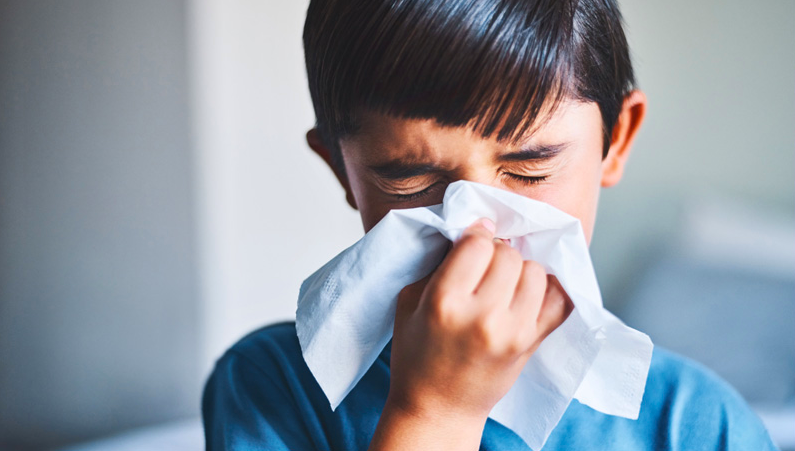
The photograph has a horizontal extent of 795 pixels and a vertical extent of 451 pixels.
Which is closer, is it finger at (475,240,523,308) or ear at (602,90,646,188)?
finger at (475,240,523,308)

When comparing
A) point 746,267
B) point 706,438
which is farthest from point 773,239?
point 706,438

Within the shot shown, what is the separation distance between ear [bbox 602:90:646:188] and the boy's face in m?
0.08

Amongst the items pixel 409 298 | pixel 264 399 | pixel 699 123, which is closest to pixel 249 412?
pixel 264 399

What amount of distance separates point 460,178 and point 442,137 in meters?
0.04

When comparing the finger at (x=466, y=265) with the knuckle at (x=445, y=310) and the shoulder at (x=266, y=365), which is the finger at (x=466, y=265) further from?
the shoulder at (x=266, y=365)

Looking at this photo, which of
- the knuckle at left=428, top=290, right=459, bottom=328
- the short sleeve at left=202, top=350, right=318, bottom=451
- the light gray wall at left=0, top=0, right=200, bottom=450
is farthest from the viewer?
the light gray wall at left=0, top=0, right=200, bottom=450

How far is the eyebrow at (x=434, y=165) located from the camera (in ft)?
1.72

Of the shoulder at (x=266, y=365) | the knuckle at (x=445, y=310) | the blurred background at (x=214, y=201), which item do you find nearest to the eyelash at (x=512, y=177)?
the knuckle at (x=445, y=310)

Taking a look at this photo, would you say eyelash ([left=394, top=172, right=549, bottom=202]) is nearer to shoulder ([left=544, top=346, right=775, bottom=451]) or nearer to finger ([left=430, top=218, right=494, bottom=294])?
finger ([left=430, top=218, right=494, bottom=294])

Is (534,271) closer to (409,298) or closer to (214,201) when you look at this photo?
(409,298)

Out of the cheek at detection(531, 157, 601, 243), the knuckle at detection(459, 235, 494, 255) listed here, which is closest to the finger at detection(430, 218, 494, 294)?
the knuckle at detection(459, 235, 494, 255)

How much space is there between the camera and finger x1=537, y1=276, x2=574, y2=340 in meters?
0.50

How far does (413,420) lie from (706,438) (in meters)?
0.35

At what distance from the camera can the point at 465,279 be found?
46cm
